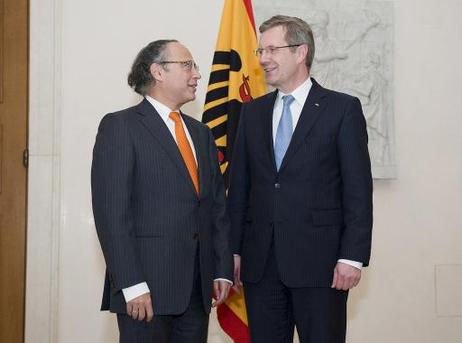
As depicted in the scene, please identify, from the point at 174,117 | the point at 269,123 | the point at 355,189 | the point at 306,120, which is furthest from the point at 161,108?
the point at 355,189

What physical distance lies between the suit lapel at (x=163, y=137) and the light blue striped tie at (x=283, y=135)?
398mm

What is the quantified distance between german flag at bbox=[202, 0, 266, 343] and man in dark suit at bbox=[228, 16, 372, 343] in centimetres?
66

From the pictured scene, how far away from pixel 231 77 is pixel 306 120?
3.07 feet

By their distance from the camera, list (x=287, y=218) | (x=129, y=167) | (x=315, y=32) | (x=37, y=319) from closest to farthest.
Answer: (x=129, y=167) < (x=287, y=218) < (x=37, y=319) < (x=315, y=32)

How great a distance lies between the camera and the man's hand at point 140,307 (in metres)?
1.84

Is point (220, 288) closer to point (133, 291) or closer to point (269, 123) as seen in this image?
point (133, 291)

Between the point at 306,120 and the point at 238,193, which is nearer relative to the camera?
the point at 306,120

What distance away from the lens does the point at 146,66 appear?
221cm

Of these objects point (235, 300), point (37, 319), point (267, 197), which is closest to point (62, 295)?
point (37, 319)

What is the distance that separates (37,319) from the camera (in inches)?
127

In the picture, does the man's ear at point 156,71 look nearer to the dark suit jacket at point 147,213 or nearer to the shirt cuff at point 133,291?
the dark suit jacket at point 147,213

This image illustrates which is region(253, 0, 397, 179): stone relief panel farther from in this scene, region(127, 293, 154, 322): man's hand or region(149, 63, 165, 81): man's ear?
region(127, 293, 154, 322): man's hand

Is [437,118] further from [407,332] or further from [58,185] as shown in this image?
[58,185]

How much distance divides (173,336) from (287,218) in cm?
62
